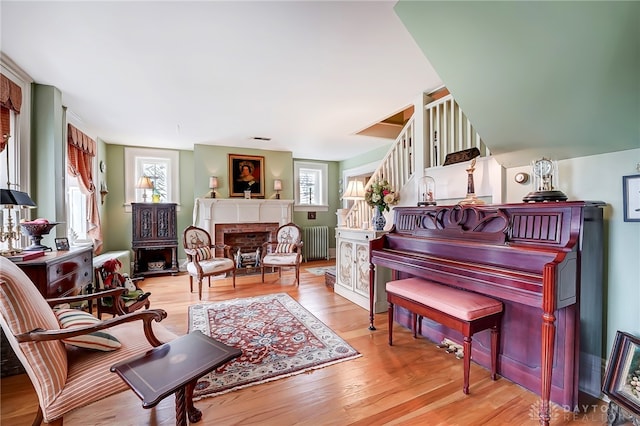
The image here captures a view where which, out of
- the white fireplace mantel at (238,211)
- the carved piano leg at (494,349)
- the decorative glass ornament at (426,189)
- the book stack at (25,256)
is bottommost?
the carved piano leg at (494,349)

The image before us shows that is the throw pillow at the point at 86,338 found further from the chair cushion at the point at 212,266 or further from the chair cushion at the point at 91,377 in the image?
the chair cushion at the point at 212,266

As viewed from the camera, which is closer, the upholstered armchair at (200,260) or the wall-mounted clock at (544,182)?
the wall-mounted clock at (544,182)

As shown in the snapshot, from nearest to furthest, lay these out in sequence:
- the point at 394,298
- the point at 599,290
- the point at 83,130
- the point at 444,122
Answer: the point at 599,290 < the point at 394,298 < the point at 444,122 < the point at 83,130

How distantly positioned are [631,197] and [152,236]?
19.5 ft

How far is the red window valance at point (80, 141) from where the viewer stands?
3.64 metres

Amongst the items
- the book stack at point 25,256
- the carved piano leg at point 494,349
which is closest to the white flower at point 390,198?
the carved piano leg at point 494,349

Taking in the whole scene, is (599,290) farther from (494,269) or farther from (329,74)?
(329,74)

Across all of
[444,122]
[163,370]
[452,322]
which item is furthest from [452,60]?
[163,370]

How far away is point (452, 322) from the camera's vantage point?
1.82 m

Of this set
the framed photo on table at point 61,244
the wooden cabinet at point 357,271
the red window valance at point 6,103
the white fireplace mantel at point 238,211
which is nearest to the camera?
the red window valance at point 6,103

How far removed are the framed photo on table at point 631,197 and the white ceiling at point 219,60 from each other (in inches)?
63.5

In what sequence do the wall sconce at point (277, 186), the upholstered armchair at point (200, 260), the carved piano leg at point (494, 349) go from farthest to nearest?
the wall sconce at point (277, 186), the upholstered armchair at point (200, 260), the carved piano leg at point (494, 349)

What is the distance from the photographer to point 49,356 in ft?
3.77

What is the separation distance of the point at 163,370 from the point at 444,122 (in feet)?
9.90
